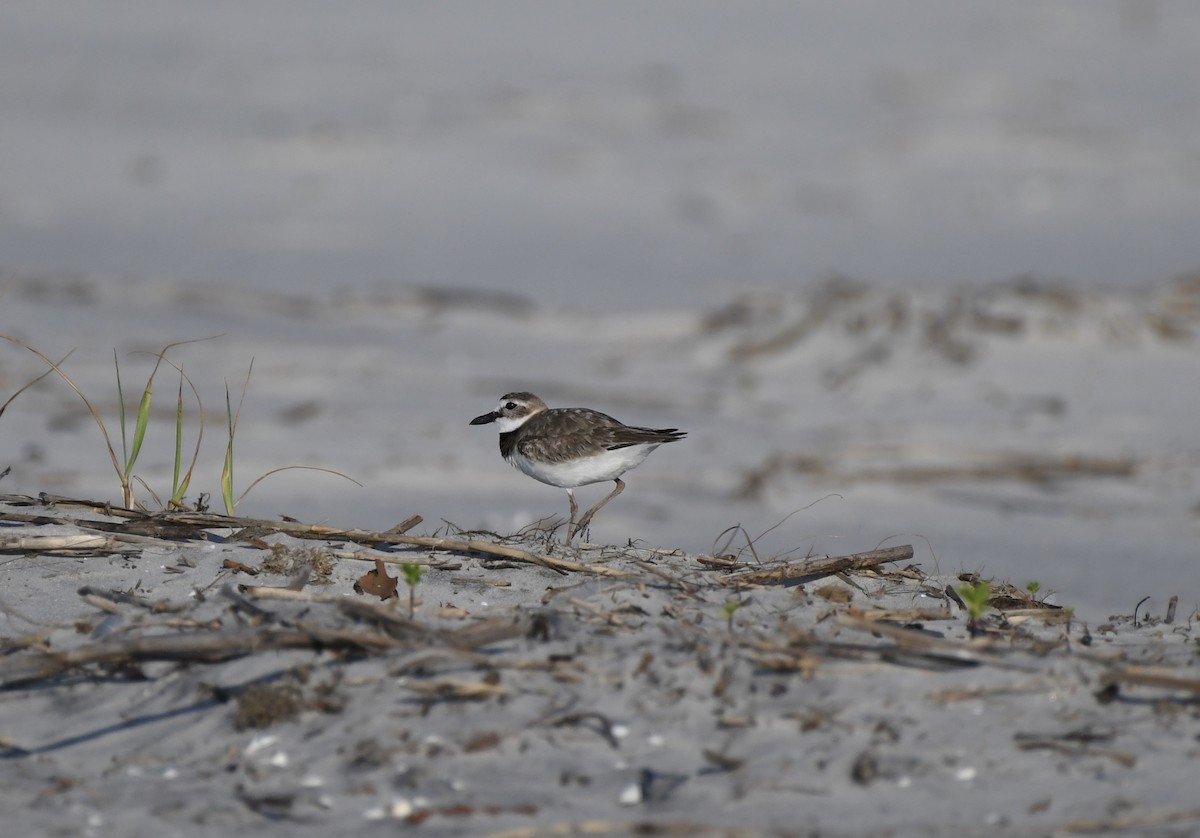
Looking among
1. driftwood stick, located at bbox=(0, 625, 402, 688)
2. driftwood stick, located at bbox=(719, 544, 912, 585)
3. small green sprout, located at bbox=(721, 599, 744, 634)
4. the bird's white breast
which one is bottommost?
driftwood stick, located at bbox=(0, 625, 402, 688)

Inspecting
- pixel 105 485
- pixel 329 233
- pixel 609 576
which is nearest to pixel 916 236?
pixel 329 233

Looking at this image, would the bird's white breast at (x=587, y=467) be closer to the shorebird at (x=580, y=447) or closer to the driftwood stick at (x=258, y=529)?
the shorebird at (x=580, y=447)

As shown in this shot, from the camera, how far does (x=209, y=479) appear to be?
8797mm

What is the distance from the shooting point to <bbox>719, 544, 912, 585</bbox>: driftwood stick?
4.61m

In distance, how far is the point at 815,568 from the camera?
15.3ft

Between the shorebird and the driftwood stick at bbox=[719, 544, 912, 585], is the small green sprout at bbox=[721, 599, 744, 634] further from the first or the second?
the shorebird

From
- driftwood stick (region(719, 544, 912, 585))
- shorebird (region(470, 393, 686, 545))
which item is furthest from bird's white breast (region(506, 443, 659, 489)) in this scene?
driftwood stick (region(719, 544, 912, 585))

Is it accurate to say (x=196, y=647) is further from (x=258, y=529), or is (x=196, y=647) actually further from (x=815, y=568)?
(x=815, y=568)

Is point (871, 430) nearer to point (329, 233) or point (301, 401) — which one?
point (301, 401)

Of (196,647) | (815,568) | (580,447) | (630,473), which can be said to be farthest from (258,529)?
(630,473)

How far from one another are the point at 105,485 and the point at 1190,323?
8.76 m

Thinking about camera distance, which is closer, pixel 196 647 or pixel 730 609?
pixel 196 647

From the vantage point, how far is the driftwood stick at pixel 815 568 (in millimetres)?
4613

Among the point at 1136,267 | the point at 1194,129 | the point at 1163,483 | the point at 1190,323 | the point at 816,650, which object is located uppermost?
the point at 1194,129
